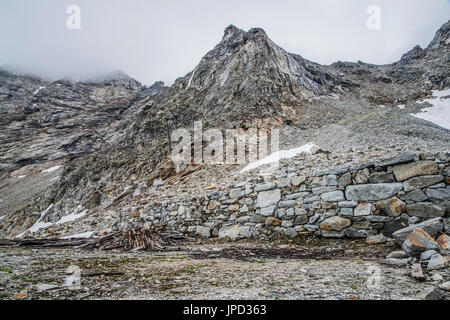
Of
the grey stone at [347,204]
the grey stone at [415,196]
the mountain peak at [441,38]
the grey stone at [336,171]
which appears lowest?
the grey stone at [347,204]

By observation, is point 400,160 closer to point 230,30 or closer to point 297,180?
point 297,180

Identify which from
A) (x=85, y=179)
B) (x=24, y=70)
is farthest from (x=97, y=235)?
(x=24, y=70)

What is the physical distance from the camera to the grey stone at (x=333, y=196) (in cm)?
676

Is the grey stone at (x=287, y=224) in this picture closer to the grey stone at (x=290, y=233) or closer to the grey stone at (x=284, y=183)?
the grey stone at (x=290, y=233)

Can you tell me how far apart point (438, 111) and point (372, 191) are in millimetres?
29911

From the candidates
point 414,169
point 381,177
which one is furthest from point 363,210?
point 414,169

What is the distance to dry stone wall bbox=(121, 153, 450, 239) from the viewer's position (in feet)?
19.0

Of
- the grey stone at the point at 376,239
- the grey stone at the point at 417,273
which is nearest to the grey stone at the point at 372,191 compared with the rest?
the grey stone at the point at 376,239

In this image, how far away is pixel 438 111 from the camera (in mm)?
26953

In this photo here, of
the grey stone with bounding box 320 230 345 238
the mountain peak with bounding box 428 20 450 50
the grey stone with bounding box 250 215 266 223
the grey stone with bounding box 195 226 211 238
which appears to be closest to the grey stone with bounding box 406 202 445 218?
the grey stone with bounding box 320 230 345 238

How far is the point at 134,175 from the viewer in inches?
826

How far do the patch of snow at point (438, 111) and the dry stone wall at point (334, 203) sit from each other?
74.2ft

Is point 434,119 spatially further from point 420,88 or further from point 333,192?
point 333,192
